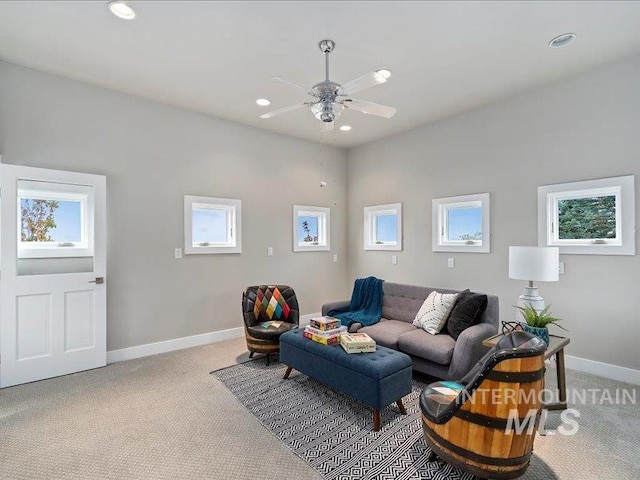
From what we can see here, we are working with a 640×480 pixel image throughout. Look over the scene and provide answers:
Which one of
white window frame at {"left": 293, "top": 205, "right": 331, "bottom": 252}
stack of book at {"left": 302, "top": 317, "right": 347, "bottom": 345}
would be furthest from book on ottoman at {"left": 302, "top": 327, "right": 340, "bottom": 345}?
white window frame at {"left": 293, "top": 205, "right": 331, "bottom": 252}

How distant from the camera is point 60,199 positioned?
3.46 meters

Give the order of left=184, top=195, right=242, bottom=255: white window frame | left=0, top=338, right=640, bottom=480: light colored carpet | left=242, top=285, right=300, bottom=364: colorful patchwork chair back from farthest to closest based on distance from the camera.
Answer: left=184, top=195, right=242, bottom=255: white window frame, left=242, top=285, right=300, bottom=364: colorful patchwork chair back, left=0, top=338, right=640, bottom=480: light colored carpet

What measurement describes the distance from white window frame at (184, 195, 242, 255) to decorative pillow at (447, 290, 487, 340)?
3072 mm

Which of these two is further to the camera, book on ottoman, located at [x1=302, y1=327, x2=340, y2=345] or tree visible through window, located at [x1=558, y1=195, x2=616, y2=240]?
tree visible through window, located at [x1=558, y1=195, x2=616, y2=240]

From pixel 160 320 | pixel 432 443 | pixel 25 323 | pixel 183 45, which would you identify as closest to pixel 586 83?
pixel 432 443

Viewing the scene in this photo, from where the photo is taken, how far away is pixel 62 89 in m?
3.49

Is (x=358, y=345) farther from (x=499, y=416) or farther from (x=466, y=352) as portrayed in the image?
(x=499, y=416)

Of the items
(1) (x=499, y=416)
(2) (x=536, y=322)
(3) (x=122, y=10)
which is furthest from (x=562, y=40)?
(3) (x=122, y=10)

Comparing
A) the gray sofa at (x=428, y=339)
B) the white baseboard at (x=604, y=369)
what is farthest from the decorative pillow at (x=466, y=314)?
the white baseboard at (x=604, y=369)

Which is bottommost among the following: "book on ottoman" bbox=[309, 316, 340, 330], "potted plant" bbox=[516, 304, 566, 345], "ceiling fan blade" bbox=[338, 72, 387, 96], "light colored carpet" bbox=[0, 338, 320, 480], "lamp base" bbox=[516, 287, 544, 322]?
"light colored carpet" bbox=[0, 338, 320, 480]

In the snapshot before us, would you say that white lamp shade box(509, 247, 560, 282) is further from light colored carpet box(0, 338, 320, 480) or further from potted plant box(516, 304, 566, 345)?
light colored carpet box(0, 338, 320, 480)

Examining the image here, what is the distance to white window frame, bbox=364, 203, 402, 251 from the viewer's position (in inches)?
208

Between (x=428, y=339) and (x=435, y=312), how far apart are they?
389 mm

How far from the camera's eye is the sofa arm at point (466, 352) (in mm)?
2855
